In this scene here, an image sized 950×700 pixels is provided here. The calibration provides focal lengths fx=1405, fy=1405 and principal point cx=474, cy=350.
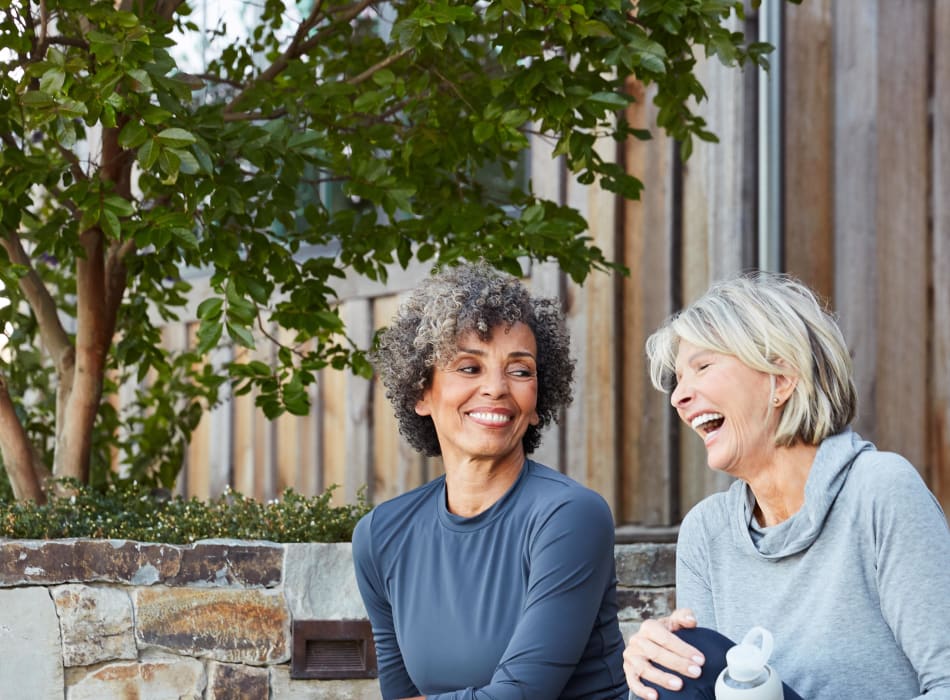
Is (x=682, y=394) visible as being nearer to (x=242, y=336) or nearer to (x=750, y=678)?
(x=750, y=678)

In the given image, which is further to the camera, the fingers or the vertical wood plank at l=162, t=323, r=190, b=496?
the vertical wood plank at l=162, t=323, r=190, b=496

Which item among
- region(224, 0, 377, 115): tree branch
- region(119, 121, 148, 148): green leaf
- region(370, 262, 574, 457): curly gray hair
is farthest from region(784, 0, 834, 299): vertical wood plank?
region(119, 121, 148, 148): green leaf

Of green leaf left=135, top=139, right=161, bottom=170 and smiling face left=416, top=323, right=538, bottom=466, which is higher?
green leaf left=135, top=139, right=161, bottom=170

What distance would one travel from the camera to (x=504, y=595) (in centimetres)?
243

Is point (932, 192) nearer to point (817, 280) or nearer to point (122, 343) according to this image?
point (817, 280)

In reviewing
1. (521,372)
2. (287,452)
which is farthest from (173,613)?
(287,452)

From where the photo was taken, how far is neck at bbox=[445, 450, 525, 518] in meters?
2.56

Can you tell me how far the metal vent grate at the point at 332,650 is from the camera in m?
3.15

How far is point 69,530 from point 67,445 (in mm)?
703

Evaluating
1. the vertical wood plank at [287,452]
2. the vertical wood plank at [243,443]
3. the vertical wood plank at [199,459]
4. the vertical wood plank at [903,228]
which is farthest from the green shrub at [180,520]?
the vertical wood plank at [199,459]

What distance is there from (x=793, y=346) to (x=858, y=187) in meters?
2.28

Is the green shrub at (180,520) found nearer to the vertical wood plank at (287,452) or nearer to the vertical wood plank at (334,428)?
the vertical wood plank at (334,428)

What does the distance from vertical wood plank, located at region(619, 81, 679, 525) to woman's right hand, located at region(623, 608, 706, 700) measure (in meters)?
2.63

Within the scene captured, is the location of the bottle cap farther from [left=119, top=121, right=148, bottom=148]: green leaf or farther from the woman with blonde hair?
[left=119, top=121, right=148, bottom=148]: green leaf
